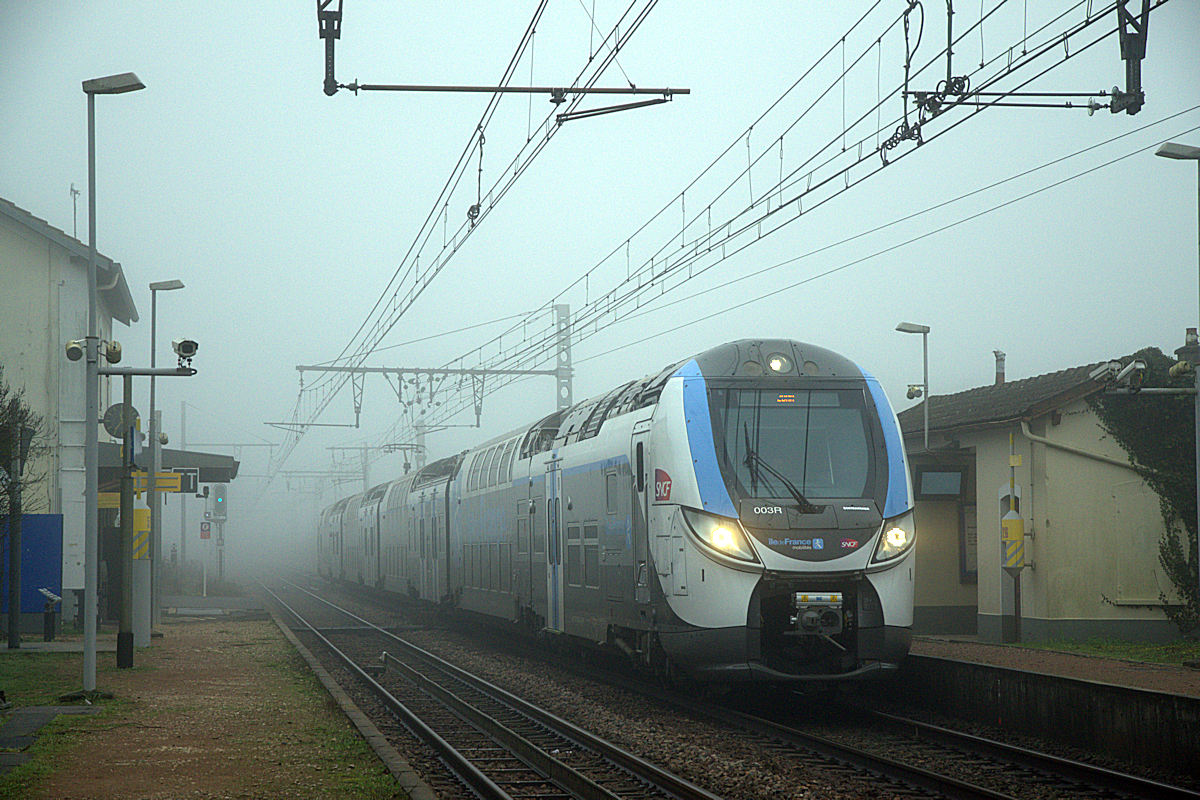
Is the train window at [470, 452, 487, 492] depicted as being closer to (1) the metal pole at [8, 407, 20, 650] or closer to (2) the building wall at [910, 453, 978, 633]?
(1) the metal pole at [8, 407, 20, 650]

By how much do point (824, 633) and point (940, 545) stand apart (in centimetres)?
1244

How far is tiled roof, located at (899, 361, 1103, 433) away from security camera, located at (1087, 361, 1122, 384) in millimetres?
397

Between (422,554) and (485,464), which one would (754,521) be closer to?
(485,464)

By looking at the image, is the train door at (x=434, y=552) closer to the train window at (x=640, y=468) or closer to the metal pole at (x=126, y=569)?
the metal pole at (x=126, y=569)

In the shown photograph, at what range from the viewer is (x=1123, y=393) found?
59.3ft

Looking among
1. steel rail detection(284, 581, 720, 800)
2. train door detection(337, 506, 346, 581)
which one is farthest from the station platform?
train door detection(337, 506, 346, 581)

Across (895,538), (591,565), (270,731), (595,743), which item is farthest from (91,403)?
(895,538)

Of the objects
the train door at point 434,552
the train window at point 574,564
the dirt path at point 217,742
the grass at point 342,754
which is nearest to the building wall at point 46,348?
the train door at point 434,552

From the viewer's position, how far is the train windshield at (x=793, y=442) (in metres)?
12.8

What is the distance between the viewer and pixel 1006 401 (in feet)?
74.3

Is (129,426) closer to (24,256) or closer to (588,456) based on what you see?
(588,456)

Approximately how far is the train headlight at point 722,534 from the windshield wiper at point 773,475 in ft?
1.55

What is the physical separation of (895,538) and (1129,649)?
25.6 ft

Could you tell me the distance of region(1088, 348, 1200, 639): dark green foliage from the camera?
774 inches
